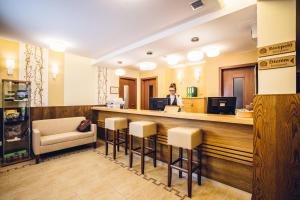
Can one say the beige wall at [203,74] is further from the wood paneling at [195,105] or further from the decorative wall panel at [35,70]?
the decorative wall panel at [35,70]

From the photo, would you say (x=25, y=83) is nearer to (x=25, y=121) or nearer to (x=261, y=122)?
(x=25, y=121)

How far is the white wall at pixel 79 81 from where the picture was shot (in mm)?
4355

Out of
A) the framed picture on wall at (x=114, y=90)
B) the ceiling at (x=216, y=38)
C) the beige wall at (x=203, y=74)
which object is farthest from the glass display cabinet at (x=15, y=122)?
the beige wall at (x=203, y=74)

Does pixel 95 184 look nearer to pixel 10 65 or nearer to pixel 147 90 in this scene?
pixel 10 65

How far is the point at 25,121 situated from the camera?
3420 millimetres

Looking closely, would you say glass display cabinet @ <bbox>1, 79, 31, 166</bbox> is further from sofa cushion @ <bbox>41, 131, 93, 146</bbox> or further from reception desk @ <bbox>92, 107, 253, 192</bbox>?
reception desk @ <bbox>92, 107, 253, 192</bbox>

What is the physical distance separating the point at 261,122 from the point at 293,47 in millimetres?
811

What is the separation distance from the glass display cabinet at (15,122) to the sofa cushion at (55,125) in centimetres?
22

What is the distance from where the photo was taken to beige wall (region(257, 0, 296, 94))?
4.90ft

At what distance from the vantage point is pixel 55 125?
3.65 metres

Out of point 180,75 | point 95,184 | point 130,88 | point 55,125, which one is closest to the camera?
point 95,184

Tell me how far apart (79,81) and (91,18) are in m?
2.68

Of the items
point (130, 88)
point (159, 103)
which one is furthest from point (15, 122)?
point (130, 88)

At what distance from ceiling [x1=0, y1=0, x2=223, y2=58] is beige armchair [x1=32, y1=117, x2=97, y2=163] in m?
1.96
